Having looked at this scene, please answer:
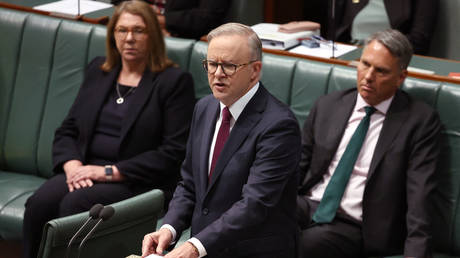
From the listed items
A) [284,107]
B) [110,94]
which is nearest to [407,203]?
[284,107]

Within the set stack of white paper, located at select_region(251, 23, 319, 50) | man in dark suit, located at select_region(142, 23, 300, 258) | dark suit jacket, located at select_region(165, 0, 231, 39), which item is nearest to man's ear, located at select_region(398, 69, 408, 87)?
stack of white paper, located at select_region(251, 23, 319, 50)

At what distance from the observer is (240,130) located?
247cm

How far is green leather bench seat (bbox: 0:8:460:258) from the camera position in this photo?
12.2 feet

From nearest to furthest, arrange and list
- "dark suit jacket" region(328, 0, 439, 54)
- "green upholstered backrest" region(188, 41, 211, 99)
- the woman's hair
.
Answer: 1. the woman's hair
2. "green upholstered backrest" region(188, 41, 211, 99)
3. "dark suit jacket" region(328, 0, 439, 54)

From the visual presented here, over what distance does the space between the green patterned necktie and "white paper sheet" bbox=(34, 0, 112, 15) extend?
6.22 feet

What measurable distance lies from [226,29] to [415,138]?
1.14m

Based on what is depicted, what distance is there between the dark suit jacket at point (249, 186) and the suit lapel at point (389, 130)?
2.55 feet

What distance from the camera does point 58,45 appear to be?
4.21 meters

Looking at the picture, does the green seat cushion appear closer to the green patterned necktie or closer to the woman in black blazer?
the woman in black blazer

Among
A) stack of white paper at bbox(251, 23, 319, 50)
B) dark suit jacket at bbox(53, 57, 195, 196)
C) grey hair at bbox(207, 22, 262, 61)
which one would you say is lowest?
dark suit jacket at bbox(53, 57, 195, 196)

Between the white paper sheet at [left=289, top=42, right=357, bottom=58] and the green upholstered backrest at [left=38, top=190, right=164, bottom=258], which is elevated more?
the white paper sheet at [left=289, top=42, right=357, bottom=58]

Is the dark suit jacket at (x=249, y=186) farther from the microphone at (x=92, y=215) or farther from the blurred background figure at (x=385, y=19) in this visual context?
the blurred background figure at (x=385, y=19)

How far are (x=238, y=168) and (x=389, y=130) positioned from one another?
99 cm

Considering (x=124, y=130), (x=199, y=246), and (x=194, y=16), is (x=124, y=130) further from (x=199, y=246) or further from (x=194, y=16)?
(x=199, y=246)
